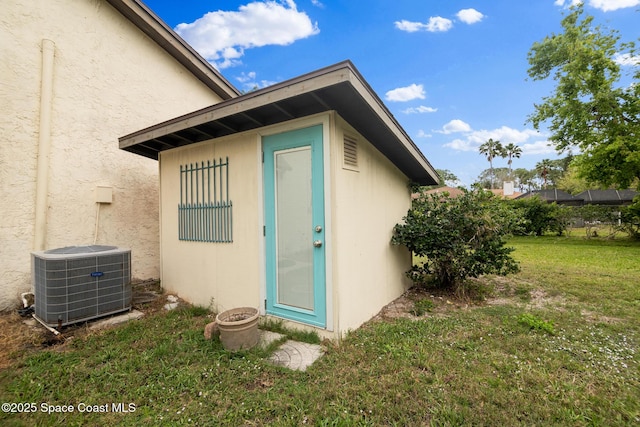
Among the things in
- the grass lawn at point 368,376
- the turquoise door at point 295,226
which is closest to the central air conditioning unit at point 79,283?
the grass lawn at point 368,376

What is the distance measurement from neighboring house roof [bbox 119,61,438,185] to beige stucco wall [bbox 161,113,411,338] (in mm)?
132

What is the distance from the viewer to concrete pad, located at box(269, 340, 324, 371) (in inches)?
102

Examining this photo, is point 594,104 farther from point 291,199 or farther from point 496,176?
point 496,176

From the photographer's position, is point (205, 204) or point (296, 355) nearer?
point (296, 355)

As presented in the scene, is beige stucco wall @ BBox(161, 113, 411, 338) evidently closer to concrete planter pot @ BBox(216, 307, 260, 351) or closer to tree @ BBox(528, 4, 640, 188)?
concrete planter pot @ BBox(216, 307, 260, 351)

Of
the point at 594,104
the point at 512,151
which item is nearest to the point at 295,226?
the point at 594,104

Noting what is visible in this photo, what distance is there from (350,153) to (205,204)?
2372 millimetres

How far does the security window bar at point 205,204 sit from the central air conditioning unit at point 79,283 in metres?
0.93

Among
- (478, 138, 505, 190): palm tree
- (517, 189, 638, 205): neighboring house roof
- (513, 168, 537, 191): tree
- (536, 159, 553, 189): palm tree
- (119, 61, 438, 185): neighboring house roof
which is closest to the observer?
(119, 61, 438, 185): neighboring house roof

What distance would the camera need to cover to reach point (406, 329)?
10.8 ft

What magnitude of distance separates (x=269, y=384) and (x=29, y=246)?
450 cm

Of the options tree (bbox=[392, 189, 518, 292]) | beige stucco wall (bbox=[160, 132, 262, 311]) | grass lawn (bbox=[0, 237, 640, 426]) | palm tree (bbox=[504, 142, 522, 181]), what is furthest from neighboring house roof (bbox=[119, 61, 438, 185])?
palm tree (bbox=[504, 142, 522, 181])

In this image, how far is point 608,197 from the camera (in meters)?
22.5

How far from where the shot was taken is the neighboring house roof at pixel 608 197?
71.2ft
